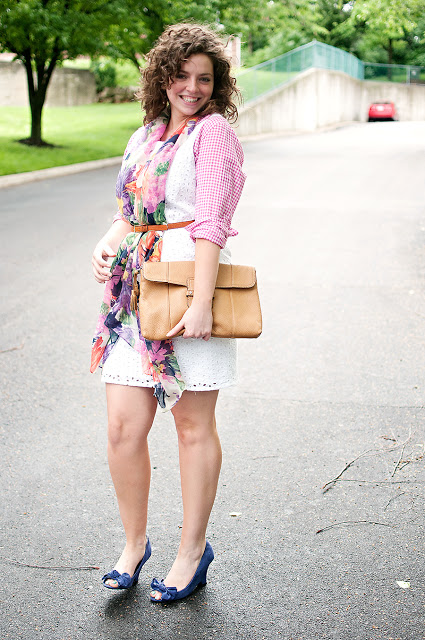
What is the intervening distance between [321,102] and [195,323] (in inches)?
1443

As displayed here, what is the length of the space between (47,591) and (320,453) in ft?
5.52

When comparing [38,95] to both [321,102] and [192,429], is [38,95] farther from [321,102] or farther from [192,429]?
[192,429]

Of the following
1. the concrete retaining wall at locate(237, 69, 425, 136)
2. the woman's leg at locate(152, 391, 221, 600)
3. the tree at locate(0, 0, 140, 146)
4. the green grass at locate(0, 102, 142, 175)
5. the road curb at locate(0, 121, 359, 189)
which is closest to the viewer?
the woman's leg at locate(152, 391, 221, 600)

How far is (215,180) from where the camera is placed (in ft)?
8.00

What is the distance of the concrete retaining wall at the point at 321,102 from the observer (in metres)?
33.3

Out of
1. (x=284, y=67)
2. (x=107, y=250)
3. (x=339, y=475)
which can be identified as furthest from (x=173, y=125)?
(x=284, y=67)

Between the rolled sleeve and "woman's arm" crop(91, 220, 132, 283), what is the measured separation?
37 cm

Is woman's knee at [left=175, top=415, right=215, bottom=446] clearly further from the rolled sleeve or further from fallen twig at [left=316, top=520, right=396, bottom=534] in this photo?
fallen twig at [left=316, top=520, right=396, bottom=534]

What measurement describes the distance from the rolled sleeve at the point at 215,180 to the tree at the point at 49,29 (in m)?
18.5

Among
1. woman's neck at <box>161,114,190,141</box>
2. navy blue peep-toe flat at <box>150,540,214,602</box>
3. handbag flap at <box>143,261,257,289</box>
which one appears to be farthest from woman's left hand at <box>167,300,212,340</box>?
navy blue peep-toe flat at <box>150,540,214,602</box>

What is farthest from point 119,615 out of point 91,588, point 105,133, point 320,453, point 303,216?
point 105,133

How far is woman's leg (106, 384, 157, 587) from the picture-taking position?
2617 millimetres

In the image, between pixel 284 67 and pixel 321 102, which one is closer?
pixel 284 67

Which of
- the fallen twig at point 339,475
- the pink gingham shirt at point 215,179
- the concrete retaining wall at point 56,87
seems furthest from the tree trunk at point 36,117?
the pink gingham shirt at point 215,179
